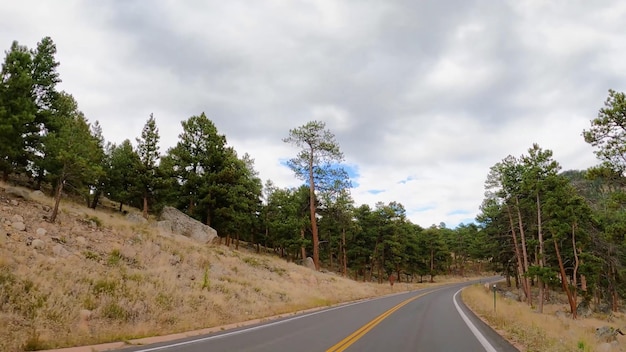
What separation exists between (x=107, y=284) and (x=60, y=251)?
3.80 meters

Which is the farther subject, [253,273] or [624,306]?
[624,306]

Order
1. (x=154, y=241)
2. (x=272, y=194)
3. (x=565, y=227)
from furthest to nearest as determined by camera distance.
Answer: (x=272, y=194)
(x=565, y=227)
(x=154, y=241)

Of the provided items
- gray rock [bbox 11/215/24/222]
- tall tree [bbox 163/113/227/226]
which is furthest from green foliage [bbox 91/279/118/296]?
tall tree [bbox 163/113/227/226]

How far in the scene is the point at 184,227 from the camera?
3056cm

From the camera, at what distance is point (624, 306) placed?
163 feet

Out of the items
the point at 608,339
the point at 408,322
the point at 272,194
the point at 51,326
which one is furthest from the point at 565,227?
the point at 272,194

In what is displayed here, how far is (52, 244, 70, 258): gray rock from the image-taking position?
1470cm

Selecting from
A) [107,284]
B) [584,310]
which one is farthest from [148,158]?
[584,310]

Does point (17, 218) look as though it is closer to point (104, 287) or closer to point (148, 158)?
point (104, 287)

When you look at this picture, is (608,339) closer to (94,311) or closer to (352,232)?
(94,311)

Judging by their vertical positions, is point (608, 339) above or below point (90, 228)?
below

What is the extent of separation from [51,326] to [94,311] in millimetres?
1625

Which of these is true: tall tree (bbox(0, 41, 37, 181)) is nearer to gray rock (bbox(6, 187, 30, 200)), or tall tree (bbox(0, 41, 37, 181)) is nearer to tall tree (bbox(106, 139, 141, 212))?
gray rock (bbox(6, 187, 30, 200))

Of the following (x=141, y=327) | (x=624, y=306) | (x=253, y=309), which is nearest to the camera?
(x=141, y=327)
